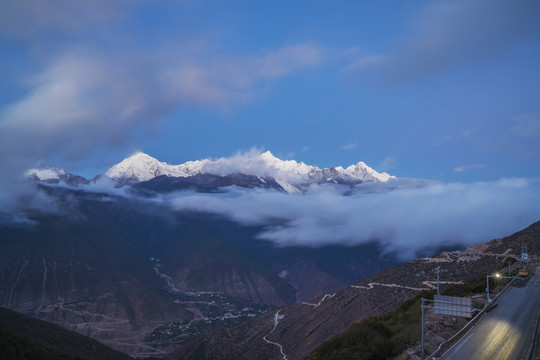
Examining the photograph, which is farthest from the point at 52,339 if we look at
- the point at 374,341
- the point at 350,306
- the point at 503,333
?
the point at 503,333

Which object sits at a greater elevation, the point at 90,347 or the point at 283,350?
the point at 90,347

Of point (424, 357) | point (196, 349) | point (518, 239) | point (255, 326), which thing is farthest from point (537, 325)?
point (196, 349)

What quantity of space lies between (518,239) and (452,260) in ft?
53.7

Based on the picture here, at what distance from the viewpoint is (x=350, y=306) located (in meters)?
101

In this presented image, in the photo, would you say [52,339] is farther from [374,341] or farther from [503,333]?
[503,333]

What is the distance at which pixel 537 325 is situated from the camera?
38281mm

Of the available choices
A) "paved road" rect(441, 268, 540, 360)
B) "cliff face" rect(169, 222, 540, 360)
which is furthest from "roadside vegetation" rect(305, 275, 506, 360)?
"cliff face" rect(169, 222, 540, 360)

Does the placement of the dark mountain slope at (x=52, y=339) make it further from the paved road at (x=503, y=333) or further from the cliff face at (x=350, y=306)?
the paved road at (x=503, y=333)

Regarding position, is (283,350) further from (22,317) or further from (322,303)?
(22,317)

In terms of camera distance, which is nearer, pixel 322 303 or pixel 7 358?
pixel 7 358

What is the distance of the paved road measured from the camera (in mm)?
31167

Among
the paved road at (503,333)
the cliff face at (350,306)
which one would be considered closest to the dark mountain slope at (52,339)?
the cliff face at (350,306)

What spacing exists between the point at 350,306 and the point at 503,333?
66921 millimetres

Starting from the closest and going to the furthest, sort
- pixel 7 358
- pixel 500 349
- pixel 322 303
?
pixel 500 349 < pixel 7 358 < pixel 322 303
